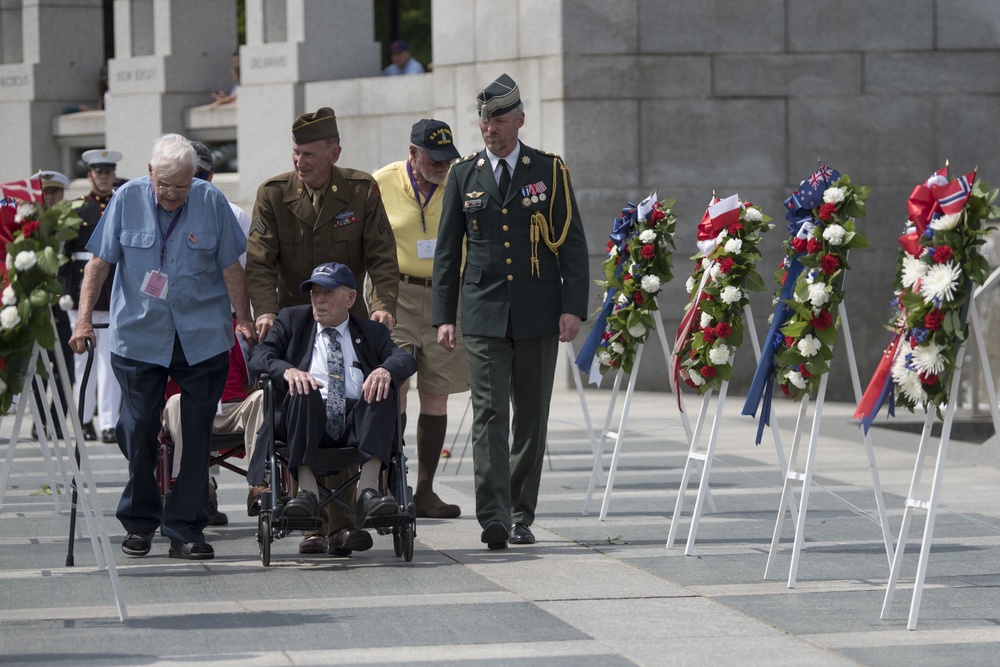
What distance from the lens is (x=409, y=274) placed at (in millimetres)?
8961

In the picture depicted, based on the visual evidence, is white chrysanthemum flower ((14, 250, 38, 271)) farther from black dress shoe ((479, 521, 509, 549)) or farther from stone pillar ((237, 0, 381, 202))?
stone pillar ((237, 0, 381, 202))

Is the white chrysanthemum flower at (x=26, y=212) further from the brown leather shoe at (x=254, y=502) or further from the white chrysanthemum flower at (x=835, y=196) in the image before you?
the white chrysanthemum flower at (x=835, y=196)

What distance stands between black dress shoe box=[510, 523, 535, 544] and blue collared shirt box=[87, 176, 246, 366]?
1.54 m

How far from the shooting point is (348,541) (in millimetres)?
7410

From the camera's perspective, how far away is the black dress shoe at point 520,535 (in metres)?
7.75

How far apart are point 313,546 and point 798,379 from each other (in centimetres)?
225

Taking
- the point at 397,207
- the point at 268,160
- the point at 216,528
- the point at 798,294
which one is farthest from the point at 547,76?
the point at 798,294

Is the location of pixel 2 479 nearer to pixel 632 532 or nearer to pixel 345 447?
pixel 345 447

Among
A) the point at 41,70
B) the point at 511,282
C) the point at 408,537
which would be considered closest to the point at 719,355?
the point at 511,282

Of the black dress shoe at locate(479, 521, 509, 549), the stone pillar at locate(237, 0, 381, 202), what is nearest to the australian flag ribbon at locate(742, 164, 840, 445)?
the black dress shoe at locate(479, 521, 509, 549)

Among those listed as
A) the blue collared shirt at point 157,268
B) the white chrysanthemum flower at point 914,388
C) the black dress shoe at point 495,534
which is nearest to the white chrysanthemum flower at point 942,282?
the white chrysanthemum flower at point 914,388

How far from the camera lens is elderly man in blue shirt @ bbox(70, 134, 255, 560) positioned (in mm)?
7328

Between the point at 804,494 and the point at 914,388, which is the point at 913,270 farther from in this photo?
the point at 804,494

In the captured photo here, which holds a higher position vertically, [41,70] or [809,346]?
[41,70]
